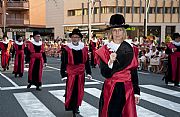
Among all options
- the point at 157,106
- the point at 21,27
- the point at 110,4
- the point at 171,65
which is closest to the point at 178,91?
the point at 171,65

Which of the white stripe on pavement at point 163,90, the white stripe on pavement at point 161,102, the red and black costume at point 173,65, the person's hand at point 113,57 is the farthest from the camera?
the red and black costume at point 173,65

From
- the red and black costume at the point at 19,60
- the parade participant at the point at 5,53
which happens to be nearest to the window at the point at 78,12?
the parade participant at the point at 5,53

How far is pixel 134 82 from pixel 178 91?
633cm

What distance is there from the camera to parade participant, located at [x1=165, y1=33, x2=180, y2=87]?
11.5 metres

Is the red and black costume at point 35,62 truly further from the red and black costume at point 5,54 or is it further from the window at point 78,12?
the window at point 78,12

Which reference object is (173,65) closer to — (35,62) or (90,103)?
(90,103)

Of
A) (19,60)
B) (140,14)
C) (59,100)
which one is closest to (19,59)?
(19,60)

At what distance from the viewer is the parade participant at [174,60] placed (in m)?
11.5

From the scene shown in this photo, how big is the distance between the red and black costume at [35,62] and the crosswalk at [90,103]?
74cm

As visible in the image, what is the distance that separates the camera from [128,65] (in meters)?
4.52

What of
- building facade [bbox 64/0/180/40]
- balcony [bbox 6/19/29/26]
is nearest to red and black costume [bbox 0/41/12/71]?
building facade [bbox 64/0/180/40]

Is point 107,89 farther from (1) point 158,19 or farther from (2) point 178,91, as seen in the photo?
(1) point 158,19

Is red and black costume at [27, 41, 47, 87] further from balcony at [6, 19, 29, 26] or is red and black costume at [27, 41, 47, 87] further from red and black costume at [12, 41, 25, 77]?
balcony at [6, 19, 29, 26]

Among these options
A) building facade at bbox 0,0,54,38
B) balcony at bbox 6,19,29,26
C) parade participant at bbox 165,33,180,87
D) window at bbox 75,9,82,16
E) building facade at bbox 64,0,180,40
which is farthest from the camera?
balcony at bbox 6,19,29,26
